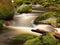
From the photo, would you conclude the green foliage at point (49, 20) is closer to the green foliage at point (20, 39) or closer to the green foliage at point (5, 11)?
the green foliage at point (5, 11)

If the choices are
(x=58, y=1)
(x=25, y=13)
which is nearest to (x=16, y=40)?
(x=25, y=13)

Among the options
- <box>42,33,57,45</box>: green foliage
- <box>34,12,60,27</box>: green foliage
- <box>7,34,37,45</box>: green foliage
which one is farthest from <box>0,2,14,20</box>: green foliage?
<box>42,33,57,45</box>: green foliage

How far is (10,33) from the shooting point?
9.55 m

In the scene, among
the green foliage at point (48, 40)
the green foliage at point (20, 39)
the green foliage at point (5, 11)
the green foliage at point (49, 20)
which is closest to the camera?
the green foliage at point (48, 40)

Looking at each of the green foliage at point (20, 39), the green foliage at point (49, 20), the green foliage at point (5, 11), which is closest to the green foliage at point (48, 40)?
the green foliage at point (20, 39)

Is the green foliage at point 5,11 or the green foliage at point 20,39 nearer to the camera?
the green foliage at point 20,39

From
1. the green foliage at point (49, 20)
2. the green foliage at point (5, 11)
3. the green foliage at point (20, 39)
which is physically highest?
the green foliage at point (5, 11)

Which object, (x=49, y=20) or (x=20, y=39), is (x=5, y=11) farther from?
(x=20, y=39)

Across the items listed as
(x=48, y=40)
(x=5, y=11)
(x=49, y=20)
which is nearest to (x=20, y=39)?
(x=48, y=40)

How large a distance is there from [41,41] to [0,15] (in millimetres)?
5959

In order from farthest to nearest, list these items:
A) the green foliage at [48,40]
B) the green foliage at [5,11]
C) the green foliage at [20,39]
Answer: the green foliage at [5,11]
the green foliage at [20,39]
the green foliage at [48,40]

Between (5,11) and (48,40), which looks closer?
(48,40)

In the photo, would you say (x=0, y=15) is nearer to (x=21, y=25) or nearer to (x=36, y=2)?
(x=21, y=25)

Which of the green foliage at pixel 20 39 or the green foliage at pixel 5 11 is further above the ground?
the green foliage at pixel 5 11
